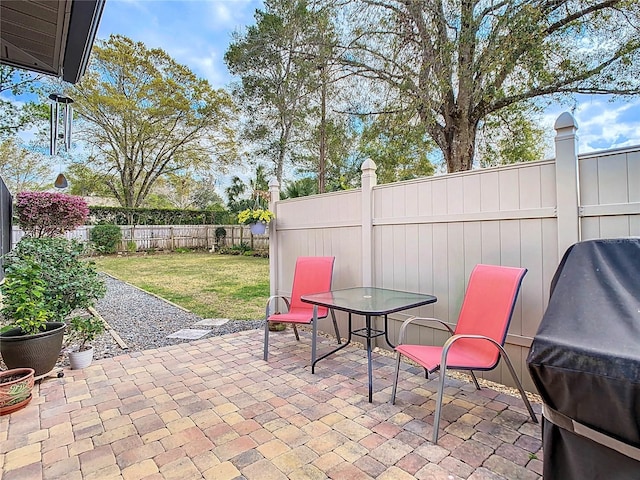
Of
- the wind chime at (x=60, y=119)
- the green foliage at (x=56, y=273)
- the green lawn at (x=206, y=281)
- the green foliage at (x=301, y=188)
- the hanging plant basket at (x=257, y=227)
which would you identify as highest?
the green foliage at (x=301, y=188)

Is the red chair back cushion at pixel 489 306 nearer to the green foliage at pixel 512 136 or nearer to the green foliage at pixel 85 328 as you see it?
the green foliage at pixel 85 328

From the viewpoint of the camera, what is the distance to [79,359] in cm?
314

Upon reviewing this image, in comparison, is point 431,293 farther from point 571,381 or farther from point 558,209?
point 571,381

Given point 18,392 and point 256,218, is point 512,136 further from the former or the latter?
point 18,392

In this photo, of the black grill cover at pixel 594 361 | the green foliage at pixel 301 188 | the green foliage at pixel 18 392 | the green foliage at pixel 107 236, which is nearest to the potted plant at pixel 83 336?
the green foliage at pixel 18 392

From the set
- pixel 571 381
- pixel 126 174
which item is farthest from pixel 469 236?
pixel 126 174

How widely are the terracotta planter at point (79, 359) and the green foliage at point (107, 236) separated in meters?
11.5

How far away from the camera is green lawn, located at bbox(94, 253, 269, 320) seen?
569 centimetres

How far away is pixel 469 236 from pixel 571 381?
73.9 inches

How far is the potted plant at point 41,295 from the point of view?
2697 millimetres

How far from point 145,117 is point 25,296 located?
1670 centimetres

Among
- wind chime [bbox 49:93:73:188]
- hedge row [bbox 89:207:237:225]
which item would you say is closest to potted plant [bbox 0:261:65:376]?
wind chime [bbox 49:93:73:188]

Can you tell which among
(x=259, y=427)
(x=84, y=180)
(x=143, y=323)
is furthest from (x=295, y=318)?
(x=84, y=180)

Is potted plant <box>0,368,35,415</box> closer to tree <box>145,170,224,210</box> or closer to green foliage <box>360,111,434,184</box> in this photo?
green foliage <box>360,111,434,184</box>
